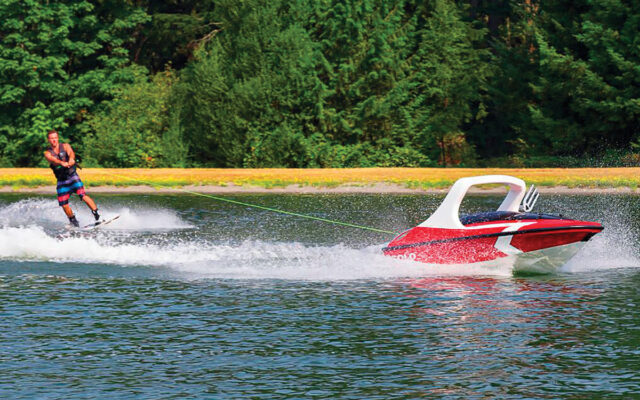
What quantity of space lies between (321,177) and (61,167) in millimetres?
17793

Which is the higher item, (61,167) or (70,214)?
(61,167)

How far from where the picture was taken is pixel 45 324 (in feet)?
44.9

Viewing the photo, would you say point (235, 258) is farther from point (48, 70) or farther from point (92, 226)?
point (48, 70)

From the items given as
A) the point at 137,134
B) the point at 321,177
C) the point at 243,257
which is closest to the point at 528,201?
the point at 243,257

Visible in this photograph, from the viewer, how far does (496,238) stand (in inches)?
686

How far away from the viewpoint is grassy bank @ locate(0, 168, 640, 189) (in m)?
39.5

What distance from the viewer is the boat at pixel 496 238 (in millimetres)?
17344

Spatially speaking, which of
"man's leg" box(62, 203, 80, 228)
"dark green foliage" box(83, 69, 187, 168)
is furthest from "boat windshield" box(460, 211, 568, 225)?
"dark green foliage" box(83, 69, 187, 168)

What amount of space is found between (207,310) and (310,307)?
1385 mm

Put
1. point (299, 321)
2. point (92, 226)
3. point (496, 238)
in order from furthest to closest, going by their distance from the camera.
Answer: point (92, 226) < point (496, 238) < point (299, 321)

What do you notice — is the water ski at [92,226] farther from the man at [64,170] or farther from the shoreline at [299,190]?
the shoreline at [299,190]

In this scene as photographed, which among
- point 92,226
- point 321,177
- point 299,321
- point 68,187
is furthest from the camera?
point 321,177

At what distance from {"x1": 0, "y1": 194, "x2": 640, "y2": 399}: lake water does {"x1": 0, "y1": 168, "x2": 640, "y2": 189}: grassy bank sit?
15.9 metres

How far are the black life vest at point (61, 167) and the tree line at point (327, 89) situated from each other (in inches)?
871
